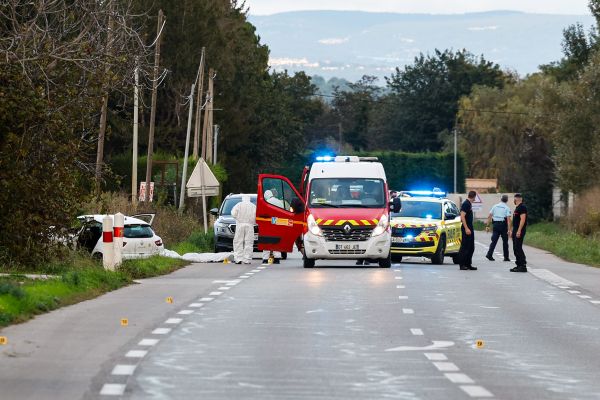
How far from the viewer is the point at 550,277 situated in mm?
33531

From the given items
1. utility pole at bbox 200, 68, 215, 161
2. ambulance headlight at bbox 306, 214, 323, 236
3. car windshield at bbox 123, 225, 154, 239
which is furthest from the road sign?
utility pole at bbox 200, 68, 215, 161

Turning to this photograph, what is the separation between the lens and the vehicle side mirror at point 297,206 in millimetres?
36688

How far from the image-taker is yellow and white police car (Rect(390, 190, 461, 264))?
39969mm

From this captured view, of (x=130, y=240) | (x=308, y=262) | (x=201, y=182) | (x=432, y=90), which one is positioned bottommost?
(x=308, y=262)

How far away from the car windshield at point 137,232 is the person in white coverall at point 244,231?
6.87ft

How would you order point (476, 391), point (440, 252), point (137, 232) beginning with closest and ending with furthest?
point (476, 391)
point (137, 232)
point (440, 252)

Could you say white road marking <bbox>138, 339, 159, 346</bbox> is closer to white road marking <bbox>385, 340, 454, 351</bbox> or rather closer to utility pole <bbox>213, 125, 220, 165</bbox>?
white road marking <bbox>385, 340, 454, 351</bbox>

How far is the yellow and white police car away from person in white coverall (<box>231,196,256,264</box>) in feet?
13.4

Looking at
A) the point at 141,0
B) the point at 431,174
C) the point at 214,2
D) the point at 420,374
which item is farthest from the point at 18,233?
the point at 431,174

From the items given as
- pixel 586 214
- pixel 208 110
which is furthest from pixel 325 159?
pixel 208 110

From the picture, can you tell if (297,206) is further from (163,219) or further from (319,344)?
(319,344)

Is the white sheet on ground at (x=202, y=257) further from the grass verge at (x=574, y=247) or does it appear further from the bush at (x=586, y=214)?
the bush at (x=586, y=214)

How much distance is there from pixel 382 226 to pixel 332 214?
1134mm

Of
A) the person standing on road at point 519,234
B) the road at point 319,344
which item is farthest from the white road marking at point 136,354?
the person standing on road at point 519,234
